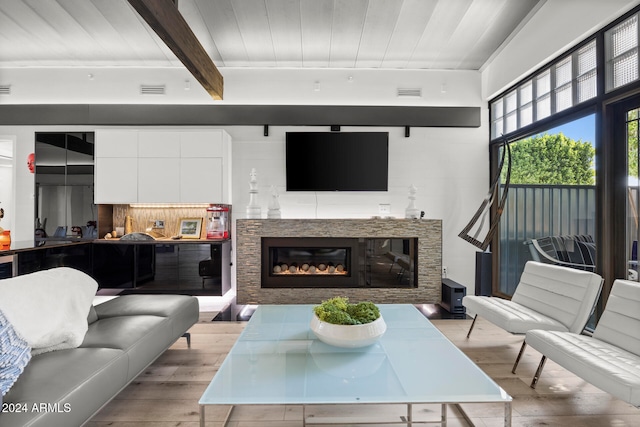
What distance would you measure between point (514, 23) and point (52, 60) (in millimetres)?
5560

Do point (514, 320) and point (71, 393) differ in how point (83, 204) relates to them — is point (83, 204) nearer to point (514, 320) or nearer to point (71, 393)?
point (71, 393)

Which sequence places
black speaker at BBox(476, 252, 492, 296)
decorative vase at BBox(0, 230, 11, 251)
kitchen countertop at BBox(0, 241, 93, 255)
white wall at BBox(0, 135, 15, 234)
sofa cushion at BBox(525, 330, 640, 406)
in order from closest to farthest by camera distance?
sofa cushion at BBox(525, 330, 640, 406) < decorative vase at BBox(0, 230, 11, 251) < kitchen countertop at BBox(0, 241, 93, 255) < black speaker at BBox(476, 252, 492, 296) < white wall at BBox(0, 135, 15, 234)

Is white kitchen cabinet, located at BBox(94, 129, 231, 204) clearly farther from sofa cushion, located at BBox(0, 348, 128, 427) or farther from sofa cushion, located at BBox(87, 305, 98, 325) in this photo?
sofa cushion, located at BBox(0, 348, 128, 427)

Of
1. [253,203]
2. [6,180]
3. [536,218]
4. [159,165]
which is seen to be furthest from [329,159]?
[6,180]

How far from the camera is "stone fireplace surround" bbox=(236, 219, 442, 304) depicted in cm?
414

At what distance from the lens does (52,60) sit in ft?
14.3

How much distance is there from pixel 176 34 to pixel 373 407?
10.4 feet

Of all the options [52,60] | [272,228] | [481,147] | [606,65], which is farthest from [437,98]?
[52,60]

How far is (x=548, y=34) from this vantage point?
10.8 feet

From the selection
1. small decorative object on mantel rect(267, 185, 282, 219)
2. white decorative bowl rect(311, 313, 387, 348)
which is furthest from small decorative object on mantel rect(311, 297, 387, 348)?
small decorative object on mantel rect(267, 185, 282, 219)

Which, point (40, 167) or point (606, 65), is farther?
point (40, 167)

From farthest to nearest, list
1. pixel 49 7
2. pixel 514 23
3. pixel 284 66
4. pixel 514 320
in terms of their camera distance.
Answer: pixel 284 66 → pixel 514 23 → pixel 49 7 → pixel 514 320

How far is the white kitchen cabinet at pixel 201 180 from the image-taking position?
423cm

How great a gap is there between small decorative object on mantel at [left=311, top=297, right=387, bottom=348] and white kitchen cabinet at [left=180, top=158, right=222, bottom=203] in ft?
9.21
